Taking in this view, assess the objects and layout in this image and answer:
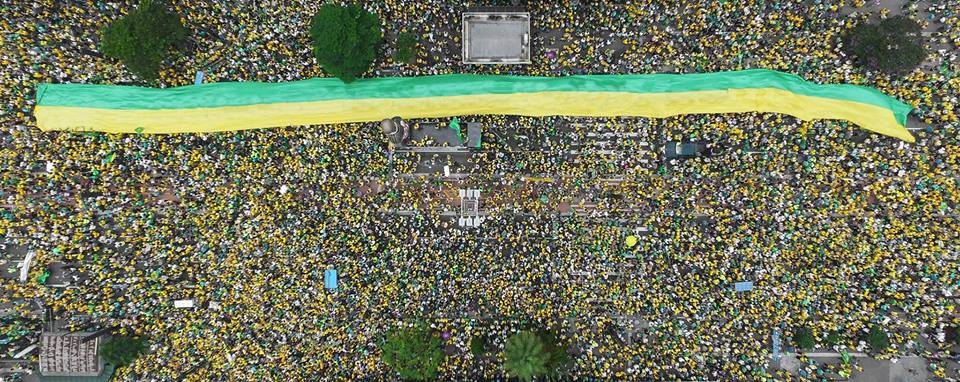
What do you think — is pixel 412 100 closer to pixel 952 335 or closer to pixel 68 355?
pixel 68 355

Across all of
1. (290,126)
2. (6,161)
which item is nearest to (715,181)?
(290,126)

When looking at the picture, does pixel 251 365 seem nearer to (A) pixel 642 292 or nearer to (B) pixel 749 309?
(A) pixel 642 292

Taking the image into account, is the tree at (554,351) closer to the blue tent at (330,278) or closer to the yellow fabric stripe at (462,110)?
the blue tent at (330,278)

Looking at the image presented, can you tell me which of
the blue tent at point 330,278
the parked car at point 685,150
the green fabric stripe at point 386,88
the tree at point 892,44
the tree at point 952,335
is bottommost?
the tree at point 952,335

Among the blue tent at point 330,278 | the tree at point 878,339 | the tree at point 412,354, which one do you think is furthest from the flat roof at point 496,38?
the tree at point 878,339

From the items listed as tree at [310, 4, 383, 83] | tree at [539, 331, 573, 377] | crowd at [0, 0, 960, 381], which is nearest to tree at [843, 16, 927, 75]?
crowd at [0, 0, 960, 381]
